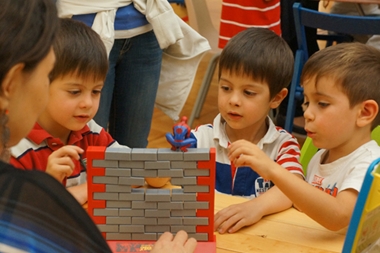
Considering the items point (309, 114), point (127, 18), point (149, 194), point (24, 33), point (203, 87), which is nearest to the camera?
point (24, 33)

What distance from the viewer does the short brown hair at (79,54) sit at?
1573mm

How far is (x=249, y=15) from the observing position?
10.0ft

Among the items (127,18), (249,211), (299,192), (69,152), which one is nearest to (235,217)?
(249,211)

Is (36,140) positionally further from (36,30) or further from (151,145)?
(151,145)

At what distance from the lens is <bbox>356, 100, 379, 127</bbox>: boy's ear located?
59.7 inches

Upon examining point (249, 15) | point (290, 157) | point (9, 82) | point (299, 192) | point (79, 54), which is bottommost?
point (249, 15)

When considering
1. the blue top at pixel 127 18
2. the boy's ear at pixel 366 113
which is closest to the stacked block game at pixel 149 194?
the boy's ear at pixel 366 113

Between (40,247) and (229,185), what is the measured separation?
1001mm

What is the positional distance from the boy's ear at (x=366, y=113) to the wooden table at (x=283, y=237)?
1.06 feet

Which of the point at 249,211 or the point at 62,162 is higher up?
the point at 62,162

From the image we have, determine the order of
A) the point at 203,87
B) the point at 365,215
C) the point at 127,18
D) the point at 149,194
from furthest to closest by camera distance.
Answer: the point at 203,87
the point at 127,18
the point at 149,194
the point at 365,215

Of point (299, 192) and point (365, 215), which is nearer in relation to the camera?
point (365, 215)

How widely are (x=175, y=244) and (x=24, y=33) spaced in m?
0.53

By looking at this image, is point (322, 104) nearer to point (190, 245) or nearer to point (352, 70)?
point (352, 70)
